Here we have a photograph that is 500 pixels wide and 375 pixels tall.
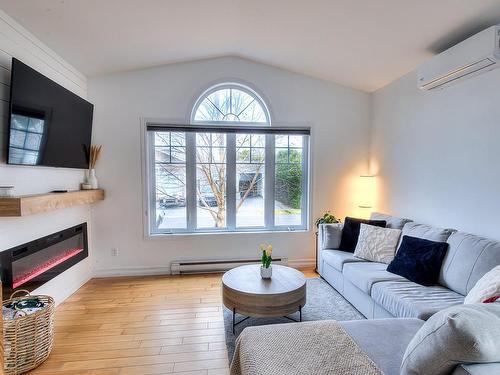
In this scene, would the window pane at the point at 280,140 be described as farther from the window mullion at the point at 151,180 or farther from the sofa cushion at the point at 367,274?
the sofa cushion at the point at 367,274

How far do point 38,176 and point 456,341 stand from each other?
3.36 meters

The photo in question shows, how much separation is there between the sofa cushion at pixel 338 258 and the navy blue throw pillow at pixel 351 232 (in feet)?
0.30

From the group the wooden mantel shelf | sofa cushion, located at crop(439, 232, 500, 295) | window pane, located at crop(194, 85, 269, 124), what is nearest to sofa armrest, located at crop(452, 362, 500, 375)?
sofa cushion, located at crop(439, 232, 500, 295)

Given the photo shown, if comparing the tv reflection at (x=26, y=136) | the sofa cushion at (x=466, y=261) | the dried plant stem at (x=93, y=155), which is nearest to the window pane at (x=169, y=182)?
the dried plant stem at (x=93, y=155)

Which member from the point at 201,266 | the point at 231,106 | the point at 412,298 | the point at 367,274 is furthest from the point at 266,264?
the point at 231,106

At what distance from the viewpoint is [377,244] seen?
3.13m

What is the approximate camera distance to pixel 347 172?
436 cm

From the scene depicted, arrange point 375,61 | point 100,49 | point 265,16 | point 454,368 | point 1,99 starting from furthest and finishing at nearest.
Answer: point 375,61
point 100,49
point 265,16
point 1,99
point 454,368

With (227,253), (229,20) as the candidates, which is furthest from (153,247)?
(229,20)

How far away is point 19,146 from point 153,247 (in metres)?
2.08

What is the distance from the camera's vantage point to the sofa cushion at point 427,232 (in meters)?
2.61

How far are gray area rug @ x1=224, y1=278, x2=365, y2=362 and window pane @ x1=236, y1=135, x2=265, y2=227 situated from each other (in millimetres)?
1366

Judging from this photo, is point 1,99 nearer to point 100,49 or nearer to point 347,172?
point 100,49

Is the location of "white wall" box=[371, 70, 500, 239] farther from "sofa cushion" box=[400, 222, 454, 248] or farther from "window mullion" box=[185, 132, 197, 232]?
"window mullion" box=[185, 132, 197, 232]
